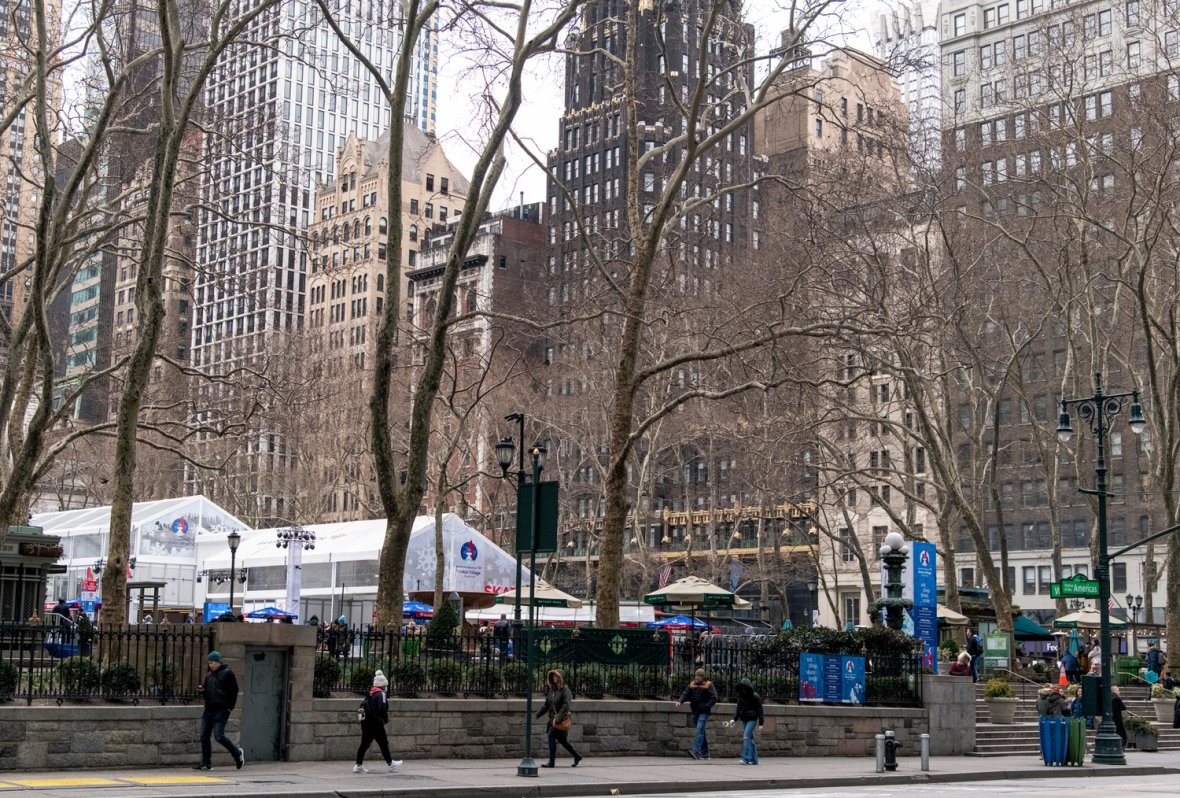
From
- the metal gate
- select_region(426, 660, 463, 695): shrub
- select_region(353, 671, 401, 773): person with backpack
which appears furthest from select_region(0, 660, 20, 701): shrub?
select_region(426, 660, 463, 695): shrub

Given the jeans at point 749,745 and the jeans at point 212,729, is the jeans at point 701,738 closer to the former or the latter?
the jeans at point 749,745

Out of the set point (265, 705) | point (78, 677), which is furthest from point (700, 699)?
point (78, 677)

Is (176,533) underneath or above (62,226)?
underneath

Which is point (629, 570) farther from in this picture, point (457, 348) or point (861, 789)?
point (861, 789)

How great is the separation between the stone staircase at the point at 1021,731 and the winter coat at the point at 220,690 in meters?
17.3

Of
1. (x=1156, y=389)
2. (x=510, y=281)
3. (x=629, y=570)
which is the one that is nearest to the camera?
(x=1156, y=389)

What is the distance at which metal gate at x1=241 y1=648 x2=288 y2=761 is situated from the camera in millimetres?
20438

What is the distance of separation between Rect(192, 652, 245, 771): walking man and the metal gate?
136 cm

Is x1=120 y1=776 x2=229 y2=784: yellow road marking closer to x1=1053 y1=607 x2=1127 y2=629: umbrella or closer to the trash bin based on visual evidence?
the trash bin

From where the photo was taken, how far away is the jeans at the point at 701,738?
2434 cm

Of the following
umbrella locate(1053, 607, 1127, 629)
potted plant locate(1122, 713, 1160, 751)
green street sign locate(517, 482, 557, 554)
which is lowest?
potted plant locate(1122, 713, 1160, 751)

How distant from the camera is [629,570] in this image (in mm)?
81688

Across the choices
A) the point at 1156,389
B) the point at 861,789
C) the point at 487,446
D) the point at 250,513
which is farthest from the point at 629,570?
the point at 861,789

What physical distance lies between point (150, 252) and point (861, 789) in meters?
15.1
